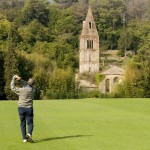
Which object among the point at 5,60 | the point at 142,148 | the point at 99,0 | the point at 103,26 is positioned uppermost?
the point at 99,0

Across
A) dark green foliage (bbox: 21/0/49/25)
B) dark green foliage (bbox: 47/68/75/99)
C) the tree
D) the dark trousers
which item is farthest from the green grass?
dark green foliage (bbox: 21/0/49/25)

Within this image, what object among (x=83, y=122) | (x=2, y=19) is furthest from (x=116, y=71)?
(x=83, y=122)

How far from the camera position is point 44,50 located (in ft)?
340

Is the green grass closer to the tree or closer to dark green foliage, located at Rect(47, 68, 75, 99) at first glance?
the tree

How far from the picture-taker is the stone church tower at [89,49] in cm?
10981

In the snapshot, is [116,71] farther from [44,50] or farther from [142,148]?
[142,148]

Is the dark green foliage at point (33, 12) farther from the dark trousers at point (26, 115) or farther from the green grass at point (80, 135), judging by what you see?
the dark trousers at point (26, 115)

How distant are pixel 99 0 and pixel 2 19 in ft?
145

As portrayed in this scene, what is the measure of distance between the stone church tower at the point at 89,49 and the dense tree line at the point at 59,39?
8.67 feet

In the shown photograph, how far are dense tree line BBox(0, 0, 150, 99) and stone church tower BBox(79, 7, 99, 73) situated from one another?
264 cm

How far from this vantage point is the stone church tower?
360 feet

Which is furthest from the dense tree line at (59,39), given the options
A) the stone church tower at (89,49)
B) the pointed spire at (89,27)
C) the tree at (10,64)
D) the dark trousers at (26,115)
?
the dark trousers at (26,115)

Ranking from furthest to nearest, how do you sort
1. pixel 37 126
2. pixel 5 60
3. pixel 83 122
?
pixel 5 60
pixel 83 122
pixel 37 126

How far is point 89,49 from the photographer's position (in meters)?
113
